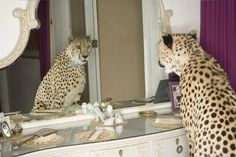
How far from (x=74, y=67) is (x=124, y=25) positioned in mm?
450

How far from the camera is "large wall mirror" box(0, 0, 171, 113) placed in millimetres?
2012

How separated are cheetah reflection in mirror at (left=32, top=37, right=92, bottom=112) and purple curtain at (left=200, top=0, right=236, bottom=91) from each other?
0.84 meters

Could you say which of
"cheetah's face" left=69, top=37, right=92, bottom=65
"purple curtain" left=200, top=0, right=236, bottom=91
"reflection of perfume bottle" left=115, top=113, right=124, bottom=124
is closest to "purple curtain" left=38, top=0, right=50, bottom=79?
"cheetah's face" left=69, top=37, right=92, bottom=65

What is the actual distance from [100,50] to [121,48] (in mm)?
161

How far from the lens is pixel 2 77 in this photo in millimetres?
1959

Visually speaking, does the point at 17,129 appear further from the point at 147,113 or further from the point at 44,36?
the point at 147,113

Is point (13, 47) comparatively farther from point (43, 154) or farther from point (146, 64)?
point (146, 64)

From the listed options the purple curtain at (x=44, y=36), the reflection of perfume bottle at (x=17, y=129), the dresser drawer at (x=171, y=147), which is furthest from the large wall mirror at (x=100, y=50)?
the dresser drawer at (x=171, y=147)

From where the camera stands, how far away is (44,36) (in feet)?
6.68

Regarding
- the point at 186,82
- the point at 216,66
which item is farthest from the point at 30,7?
the point at 216,66

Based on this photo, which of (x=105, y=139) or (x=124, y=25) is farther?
(x=124, y=25)

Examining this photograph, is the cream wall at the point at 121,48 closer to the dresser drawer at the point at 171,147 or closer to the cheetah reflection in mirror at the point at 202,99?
the cheetah reflection in mirror at the point at 202,99

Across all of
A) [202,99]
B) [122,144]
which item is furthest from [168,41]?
[122,144]

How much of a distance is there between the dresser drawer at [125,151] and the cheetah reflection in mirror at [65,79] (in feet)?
1.52
